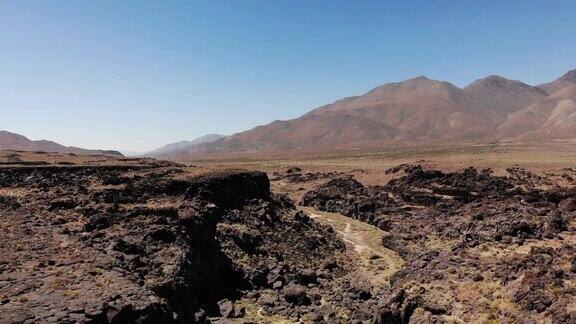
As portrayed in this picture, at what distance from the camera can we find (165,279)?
90.2 ft

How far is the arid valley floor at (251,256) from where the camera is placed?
24.5 meters

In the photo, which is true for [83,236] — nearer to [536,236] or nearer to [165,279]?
[165,279]

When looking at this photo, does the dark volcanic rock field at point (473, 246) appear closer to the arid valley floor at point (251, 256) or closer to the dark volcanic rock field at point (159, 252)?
the arid valley floor at point (251, 256)

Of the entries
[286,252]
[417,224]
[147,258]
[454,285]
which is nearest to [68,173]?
[286,252]

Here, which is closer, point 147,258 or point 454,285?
point 147,258

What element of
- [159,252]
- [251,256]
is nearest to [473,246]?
[251,256]

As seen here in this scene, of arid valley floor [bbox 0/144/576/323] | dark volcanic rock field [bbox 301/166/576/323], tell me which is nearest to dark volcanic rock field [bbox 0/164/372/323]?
arid valley floor [bbox 0/144/576/323]

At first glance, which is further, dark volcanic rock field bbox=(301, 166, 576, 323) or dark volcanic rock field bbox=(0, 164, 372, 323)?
dark volcanic rock field bbox=(301, 166, 576, 323)

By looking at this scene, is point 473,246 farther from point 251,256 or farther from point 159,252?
point 159,252

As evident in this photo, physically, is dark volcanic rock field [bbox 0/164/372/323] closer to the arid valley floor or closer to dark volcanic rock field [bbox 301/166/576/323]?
the arid valley floor

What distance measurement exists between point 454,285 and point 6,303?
94.8 feet

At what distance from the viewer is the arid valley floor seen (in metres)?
24.5

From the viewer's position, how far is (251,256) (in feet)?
137

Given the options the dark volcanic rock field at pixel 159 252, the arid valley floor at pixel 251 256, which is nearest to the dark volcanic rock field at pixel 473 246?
the arid valley floor at pixel 251 256
